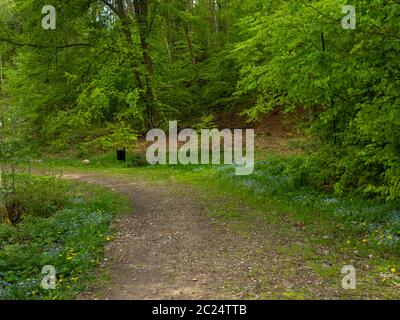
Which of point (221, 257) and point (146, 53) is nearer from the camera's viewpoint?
point (221, 257)

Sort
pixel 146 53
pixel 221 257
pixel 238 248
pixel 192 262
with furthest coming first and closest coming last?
pixel 146 53, pixel 238 248, pixel 221 257, pixel 192 262

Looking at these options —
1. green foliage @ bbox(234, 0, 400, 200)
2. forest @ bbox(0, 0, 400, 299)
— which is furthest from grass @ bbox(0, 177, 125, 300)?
green foliage @ bbox(234, 0, 400, 200)

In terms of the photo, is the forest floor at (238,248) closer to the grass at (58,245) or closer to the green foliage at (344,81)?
the grass at (58,245)

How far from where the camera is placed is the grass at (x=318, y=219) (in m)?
7.24

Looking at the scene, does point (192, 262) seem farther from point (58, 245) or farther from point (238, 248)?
point (58, 245)

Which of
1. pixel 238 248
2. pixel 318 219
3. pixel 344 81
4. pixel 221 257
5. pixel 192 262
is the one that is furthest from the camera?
pixel 318 219

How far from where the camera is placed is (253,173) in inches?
632

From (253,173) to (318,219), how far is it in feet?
19.1

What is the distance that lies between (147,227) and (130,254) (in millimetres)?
1842

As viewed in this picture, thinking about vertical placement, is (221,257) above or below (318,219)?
below

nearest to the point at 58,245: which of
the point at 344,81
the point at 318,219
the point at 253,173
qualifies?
the point at 318,219

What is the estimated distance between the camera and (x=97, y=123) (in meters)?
25.0

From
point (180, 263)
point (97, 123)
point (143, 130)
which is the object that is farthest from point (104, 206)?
point (143, 130)
